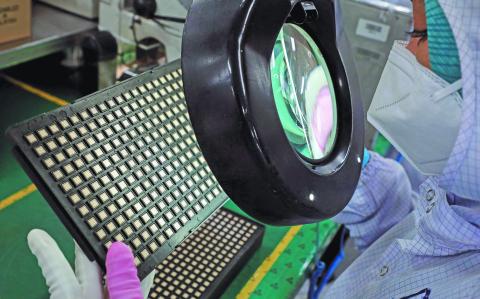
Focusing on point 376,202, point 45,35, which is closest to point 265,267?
point 376,202

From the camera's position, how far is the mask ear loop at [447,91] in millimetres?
776

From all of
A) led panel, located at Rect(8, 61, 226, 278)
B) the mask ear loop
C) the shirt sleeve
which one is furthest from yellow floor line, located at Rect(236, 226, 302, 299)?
the mask ear loop

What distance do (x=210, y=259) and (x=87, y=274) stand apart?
380 millimetres

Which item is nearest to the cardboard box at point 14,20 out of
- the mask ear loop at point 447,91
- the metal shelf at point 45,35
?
the metal shelf at point 45,35

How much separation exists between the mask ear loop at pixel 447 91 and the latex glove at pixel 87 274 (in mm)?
592

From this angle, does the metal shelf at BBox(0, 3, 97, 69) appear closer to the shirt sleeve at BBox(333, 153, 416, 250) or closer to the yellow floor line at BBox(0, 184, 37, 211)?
the yellow floor line at BBox(0, 184, 37, 211)

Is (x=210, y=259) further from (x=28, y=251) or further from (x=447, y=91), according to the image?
(x=447, y=91)

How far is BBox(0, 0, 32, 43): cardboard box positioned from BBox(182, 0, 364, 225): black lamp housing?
3.18 feet

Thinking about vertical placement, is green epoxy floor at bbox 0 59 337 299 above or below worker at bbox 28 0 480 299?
below

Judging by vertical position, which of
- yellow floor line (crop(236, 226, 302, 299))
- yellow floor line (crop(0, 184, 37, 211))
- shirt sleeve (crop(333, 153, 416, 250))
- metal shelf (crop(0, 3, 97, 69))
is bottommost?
yellow floor line (crop(236, 226, 302, 299))

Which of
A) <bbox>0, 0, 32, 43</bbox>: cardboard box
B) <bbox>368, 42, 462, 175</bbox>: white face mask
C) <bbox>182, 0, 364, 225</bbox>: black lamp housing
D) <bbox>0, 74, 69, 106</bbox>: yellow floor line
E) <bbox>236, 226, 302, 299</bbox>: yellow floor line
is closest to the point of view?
<bbox>182, 0, 364, 225</bbox>: black lamp housing

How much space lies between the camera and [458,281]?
2.83ft

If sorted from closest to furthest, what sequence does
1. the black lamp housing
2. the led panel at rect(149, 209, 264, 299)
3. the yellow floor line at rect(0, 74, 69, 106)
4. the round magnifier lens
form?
the black lamp housing < the round magnifier lens < the led panel at rect(149, 209, 264, 299) < the yellow floor line at rect(0, 74, 69, 106)

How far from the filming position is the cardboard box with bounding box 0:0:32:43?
4.41 ft
